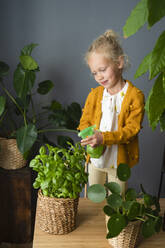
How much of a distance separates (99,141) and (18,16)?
1.20 meters

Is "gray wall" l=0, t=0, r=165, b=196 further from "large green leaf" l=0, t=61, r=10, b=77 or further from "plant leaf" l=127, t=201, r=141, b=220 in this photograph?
"plant leaf" l=127, t=201, r=141, b=220

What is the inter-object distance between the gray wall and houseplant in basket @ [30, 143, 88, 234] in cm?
108

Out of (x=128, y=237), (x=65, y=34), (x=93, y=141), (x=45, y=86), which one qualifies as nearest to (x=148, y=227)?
(x=128, y=237)

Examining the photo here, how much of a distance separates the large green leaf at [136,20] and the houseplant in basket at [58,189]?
605 millimetres

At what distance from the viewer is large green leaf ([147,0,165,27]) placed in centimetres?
42

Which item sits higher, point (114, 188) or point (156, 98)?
point (156, 98)

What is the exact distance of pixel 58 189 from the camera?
3.37 feet

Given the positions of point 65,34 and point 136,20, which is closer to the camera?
point 136,20

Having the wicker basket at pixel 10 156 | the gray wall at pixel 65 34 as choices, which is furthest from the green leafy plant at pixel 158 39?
the gray wall at pixel 65 34

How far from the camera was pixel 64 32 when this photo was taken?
196 cm

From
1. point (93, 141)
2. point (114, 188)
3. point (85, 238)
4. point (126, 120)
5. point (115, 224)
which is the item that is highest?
point (126, 120)

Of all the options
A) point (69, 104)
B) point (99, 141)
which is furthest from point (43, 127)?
point (99, 141)

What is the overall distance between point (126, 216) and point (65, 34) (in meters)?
1.45

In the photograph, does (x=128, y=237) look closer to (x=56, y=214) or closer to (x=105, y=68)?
(x=56, y=214)
